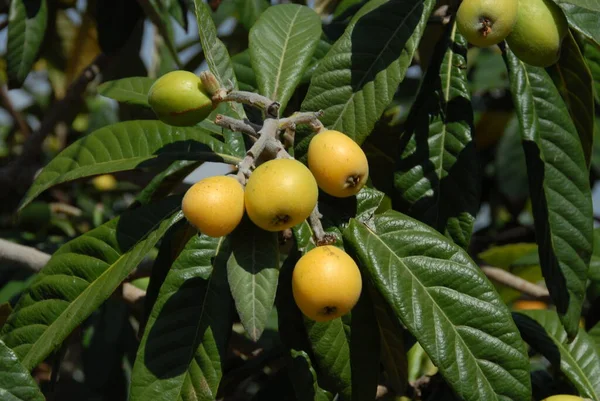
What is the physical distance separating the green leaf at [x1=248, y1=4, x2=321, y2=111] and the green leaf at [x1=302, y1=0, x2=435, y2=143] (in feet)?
0.34

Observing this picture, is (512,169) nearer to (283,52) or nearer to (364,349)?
(283,52)

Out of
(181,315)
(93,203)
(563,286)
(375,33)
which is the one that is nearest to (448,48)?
(375,33)

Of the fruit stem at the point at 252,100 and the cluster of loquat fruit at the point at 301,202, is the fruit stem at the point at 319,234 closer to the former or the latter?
the cluster of loquat fruit at the point at 301,202

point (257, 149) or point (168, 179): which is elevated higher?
point (257, 149)

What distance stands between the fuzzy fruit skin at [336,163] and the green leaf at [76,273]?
311mm

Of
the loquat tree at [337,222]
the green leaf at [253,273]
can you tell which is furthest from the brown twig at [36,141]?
the green leaf at [253,273]

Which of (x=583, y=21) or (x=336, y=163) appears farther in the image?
(x=583, y=21)

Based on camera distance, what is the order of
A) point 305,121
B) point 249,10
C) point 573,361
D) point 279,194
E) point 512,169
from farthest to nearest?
point 512,169, point 249,10, point 573,361, point 305,121, point 279,194

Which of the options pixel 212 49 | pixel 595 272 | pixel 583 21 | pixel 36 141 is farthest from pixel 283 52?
pixel 36 141

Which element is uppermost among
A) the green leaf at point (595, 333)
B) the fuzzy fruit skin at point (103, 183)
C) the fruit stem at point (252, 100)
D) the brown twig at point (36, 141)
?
the fruit stem at point (252, 100)

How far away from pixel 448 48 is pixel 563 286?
492mm

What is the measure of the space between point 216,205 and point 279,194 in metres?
0.08

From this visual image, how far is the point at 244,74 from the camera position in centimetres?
163

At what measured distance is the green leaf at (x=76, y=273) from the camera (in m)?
1.27
